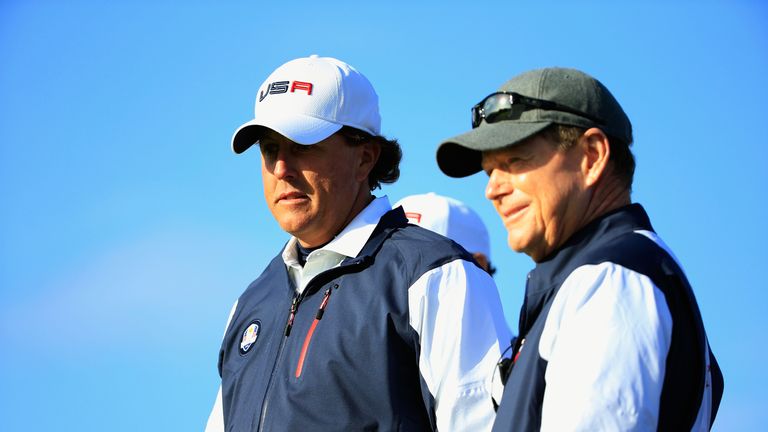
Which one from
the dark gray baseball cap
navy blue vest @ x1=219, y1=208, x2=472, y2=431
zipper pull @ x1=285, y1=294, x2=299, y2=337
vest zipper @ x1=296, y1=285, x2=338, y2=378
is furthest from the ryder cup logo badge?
the dark gray baseball cap

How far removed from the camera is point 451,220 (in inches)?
330

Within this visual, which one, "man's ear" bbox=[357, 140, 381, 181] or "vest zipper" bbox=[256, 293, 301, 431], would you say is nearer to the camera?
"vest zipper" bbox=[256, 293, 301, 431]

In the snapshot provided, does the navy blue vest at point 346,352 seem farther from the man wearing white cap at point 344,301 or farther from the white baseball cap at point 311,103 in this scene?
the white baseball cap at point 311,103

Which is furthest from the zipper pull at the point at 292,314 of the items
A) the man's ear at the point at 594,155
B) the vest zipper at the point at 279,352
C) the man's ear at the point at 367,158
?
the man's ear at the point at 594,155

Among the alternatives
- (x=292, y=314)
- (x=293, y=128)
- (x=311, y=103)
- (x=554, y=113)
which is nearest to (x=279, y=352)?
(x=292, y=314)

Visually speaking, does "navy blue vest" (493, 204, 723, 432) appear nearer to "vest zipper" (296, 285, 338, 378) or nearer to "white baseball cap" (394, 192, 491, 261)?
"vest zipper" (296, 285, 338, 378)

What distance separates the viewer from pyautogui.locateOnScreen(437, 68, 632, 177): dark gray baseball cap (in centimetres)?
404

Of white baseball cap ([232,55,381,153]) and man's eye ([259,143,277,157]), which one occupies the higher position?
white baseball cap ([232,55,381,153])

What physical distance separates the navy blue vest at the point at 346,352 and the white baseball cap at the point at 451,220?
2587 millimetres

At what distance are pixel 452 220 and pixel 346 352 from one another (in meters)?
3.33

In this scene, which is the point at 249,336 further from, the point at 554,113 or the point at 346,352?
the point at 554,113

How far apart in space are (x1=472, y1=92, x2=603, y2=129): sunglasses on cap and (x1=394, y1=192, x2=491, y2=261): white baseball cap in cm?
395

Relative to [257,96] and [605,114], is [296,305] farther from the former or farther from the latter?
[605,114]

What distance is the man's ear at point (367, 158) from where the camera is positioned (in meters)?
5.94
